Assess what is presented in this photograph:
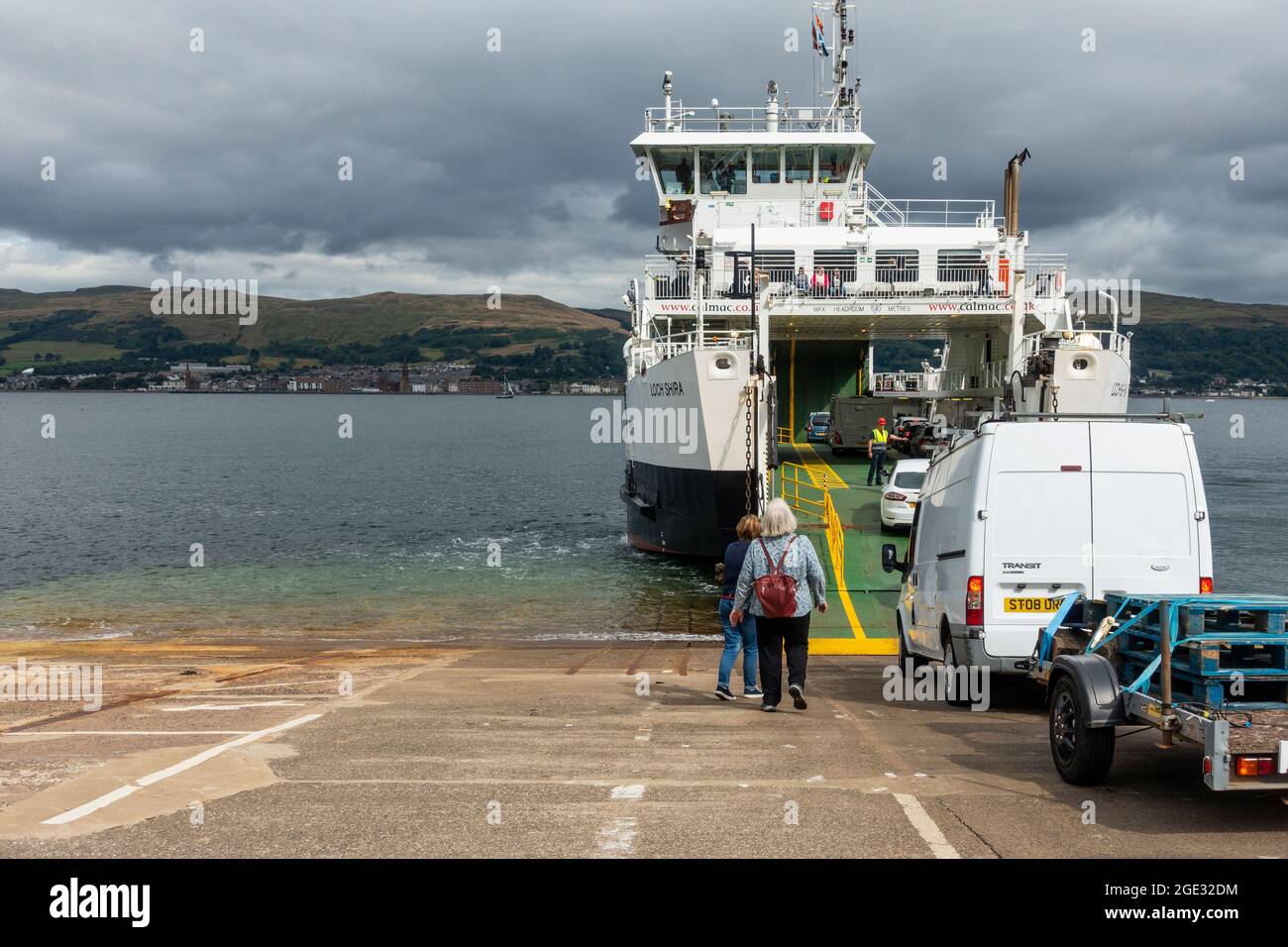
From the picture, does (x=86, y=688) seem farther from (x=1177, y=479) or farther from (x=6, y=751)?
(x=1177, y=479)

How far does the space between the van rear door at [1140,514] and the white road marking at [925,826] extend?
11.3 ft

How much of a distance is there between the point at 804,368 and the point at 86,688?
79.8 feet

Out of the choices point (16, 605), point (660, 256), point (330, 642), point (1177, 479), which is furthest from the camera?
point (660, 256)

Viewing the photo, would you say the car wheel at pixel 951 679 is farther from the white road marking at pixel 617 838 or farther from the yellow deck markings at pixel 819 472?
the yellow deck markings at pixel 819 472

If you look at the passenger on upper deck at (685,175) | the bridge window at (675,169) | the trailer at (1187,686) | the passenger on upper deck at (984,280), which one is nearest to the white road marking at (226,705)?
the trailer at (1187,686)

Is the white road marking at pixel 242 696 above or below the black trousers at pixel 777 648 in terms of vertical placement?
below

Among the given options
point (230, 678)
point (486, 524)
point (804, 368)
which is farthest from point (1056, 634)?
point (486, 524)

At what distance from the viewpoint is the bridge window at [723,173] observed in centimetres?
2967

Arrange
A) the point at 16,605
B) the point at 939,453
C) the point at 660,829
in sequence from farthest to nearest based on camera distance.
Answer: the point at 16,605 → the point at 939,453 → the point at 660,829

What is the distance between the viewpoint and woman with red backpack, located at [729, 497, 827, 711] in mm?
8578

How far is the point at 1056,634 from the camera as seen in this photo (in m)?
7.62

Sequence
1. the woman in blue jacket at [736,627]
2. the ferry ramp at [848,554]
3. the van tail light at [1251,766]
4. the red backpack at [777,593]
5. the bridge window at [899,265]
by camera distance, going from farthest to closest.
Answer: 1. the bridge window at [899,265]
2. the ferry ramp at [848,554]
3. the woman in blue jacket at [736,627]
4. the red backpack at [777,593]
5. the van tail light at [1251,766]

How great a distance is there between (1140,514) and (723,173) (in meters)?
22.7

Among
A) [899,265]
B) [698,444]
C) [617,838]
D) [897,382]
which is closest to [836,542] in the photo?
[698,444]
